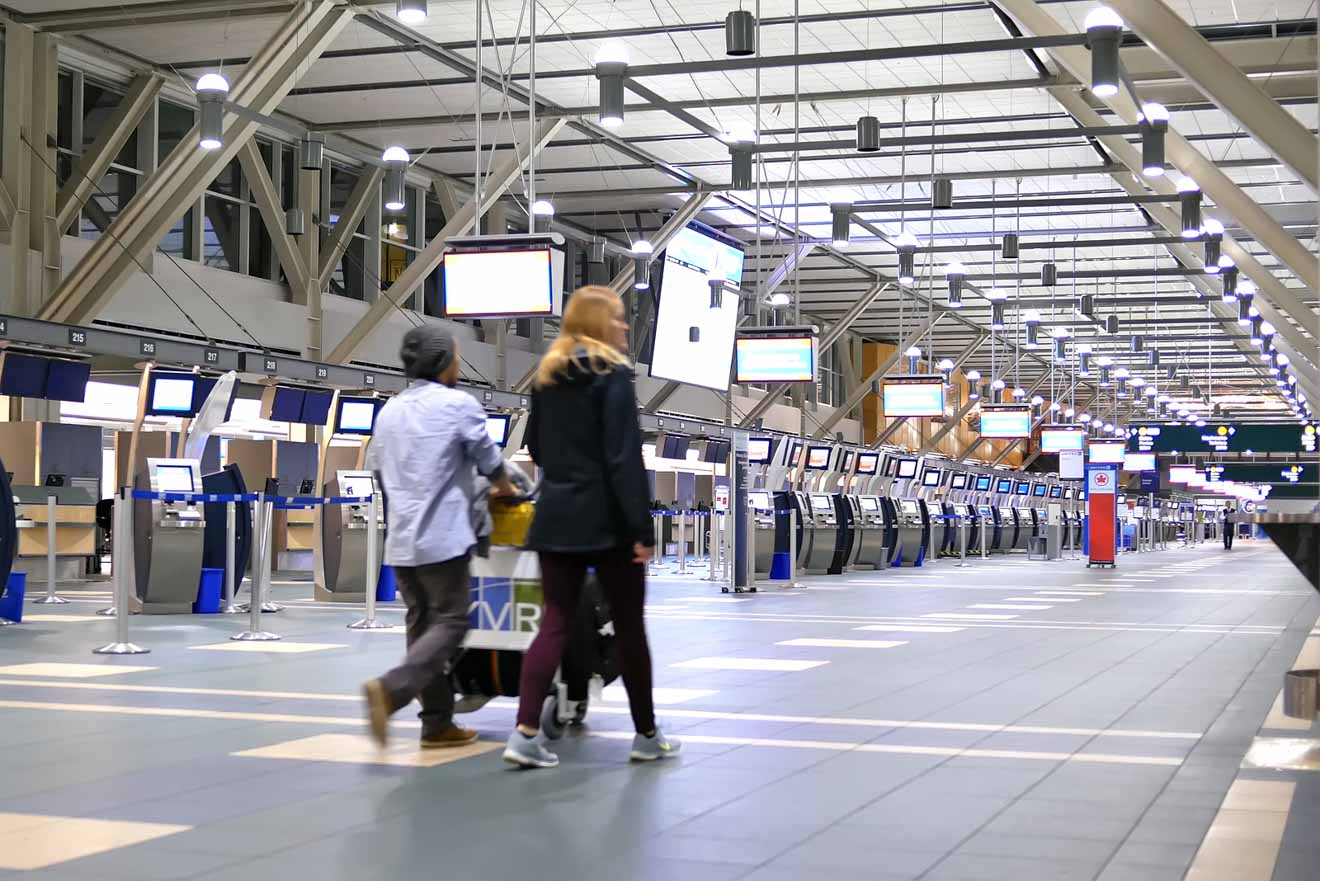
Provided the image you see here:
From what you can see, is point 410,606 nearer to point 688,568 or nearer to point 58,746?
point 58,746

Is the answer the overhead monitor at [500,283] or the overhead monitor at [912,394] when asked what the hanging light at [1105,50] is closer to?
the overhead monitor at [500,283]

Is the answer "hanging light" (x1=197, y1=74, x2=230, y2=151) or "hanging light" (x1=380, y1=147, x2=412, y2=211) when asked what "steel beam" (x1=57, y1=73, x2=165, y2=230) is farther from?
"hanging light" (x1=197, y1=74, x2=230, y2=151)

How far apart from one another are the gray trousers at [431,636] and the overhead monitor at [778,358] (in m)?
15.7

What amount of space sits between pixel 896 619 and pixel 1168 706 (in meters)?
6.57

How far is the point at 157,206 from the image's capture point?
2016 centimetres

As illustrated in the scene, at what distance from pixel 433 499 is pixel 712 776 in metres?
1.38

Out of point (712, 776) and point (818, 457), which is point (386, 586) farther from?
point (818, 457)

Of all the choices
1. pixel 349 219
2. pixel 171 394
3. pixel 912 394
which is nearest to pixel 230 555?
pixel 171 394

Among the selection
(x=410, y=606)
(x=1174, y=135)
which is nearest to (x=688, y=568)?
(x=1174, y=135)

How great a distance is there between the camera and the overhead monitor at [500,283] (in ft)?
51.9

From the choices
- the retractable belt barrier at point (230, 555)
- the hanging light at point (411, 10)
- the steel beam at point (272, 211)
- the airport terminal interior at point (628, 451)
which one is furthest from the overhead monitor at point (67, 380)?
the hanging light at point (411, 10)

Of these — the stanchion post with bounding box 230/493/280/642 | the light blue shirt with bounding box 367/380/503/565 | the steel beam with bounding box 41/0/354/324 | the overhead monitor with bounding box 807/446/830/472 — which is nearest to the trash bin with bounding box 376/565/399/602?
the stanchion post with bounding box 230/493/280/642

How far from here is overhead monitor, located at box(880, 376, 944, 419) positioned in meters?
30.2

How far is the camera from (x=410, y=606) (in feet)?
18.9
